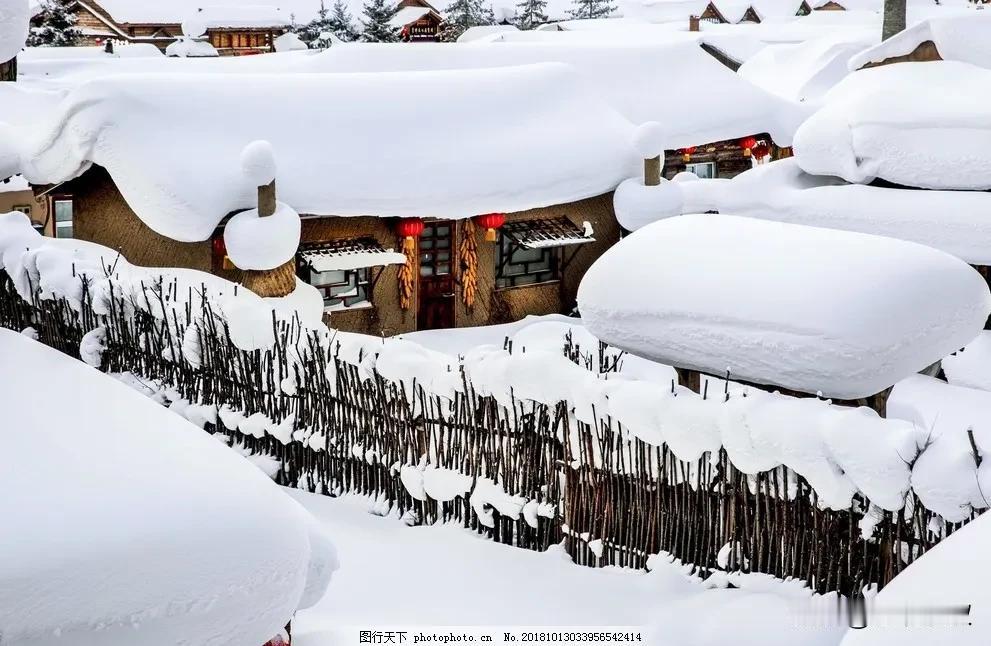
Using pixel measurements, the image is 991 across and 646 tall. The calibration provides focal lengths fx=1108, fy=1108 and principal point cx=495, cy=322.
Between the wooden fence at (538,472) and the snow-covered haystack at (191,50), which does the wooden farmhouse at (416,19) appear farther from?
the wooden fence at (538,472)

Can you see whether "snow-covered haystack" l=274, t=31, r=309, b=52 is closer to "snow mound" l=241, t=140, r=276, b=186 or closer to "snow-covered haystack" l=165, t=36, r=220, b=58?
"snow-covered haystack" l=165, t=36, r=220, b=58

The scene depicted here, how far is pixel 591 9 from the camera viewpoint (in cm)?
5366

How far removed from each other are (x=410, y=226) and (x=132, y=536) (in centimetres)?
1094

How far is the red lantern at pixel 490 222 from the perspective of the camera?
1417 cm

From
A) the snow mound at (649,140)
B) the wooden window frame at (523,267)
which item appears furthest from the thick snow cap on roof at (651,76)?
the wooden window frame at (523,267)

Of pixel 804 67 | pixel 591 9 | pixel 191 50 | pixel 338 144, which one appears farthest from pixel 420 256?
pixel 591 9

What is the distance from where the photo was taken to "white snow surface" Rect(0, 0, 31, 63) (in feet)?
13.9

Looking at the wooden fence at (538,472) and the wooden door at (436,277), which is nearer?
the wooden fence at (538,472)

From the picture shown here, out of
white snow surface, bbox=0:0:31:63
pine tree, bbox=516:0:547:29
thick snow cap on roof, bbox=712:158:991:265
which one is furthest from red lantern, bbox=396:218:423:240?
pine tree, bbox=516:0:547:29

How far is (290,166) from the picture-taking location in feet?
42.8

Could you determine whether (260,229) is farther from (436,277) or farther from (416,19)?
(416,19)

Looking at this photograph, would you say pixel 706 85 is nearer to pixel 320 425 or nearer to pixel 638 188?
pixel 638 188

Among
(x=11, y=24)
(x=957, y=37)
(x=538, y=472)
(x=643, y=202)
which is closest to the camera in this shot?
(x=11, y=24)

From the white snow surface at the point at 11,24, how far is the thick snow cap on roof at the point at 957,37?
1270cm
